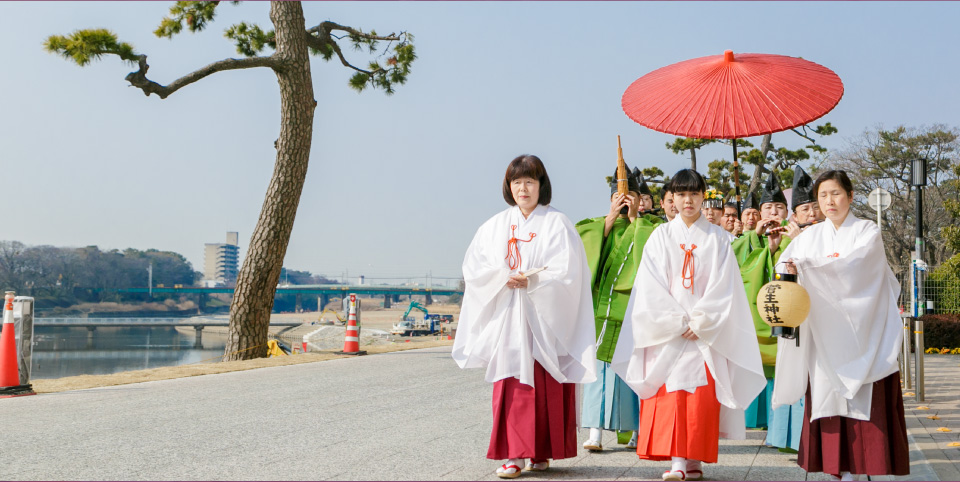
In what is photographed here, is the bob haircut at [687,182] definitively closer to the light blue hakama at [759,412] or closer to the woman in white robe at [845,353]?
the woman in white robe at [845,353]

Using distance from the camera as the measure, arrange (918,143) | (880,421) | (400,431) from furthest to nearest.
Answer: (918,143) → (400,431) → (880,421)

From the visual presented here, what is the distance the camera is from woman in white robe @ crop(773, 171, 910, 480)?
4.15 meters

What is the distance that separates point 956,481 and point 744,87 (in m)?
2.81

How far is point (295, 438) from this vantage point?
5.50m

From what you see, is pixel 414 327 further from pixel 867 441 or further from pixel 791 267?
pixel 867 441

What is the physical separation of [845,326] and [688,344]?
2.84 ft

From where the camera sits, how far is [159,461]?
4.67 meters

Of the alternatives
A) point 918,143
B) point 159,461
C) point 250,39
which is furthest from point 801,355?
point 918,143

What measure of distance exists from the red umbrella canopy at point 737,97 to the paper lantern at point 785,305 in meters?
1.39

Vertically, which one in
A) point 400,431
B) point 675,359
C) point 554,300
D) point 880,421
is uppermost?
point 554,300

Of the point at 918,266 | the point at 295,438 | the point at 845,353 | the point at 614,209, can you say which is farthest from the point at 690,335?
the point at 918,266

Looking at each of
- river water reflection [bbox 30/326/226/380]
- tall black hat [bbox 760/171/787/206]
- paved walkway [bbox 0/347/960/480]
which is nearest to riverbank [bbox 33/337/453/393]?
paved walkway [bbox 0/347/960/480]

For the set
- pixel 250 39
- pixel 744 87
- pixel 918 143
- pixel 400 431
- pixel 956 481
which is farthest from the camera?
pixel 918 143

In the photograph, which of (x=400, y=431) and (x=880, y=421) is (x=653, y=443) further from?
(x=400, y=431)
